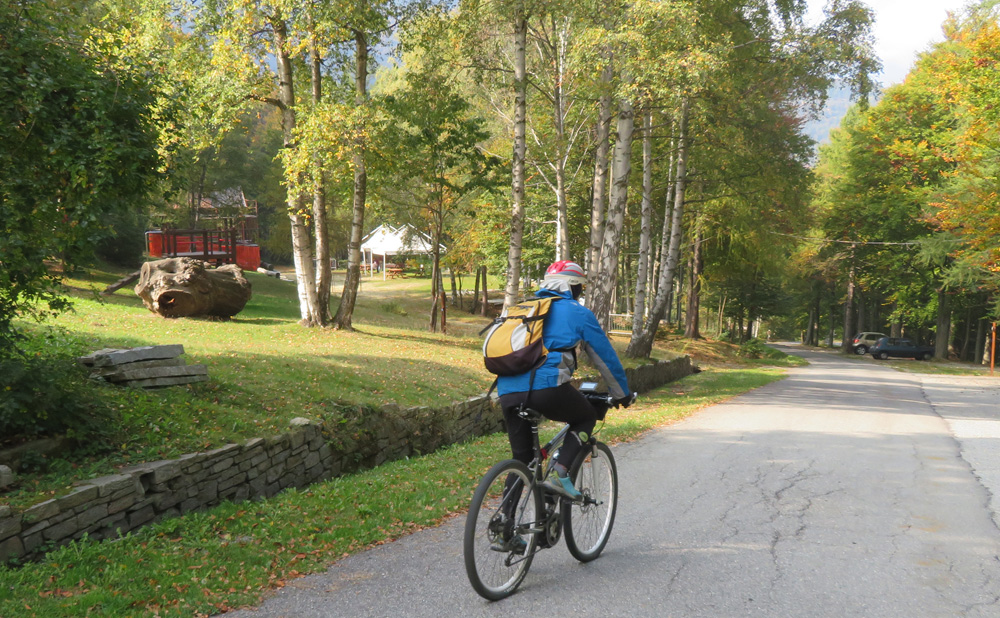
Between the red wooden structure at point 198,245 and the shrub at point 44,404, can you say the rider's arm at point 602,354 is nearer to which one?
the shrub at point 44,404

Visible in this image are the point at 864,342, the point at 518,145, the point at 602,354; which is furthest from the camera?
the point at 864,342

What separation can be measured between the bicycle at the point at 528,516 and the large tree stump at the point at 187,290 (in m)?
13.6

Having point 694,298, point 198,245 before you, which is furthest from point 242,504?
point 694,298

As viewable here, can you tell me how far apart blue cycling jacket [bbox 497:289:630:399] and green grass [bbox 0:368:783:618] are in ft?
6.37

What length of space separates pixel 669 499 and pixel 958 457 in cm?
516

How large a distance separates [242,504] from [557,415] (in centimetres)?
333

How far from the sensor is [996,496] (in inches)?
284

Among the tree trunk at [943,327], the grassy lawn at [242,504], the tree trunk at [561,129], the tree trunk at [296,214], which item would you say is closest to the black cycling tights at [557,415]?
the grassy lawn at [242,504]

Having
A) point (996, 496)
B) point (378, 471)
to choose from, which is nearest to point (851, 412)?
point (996, 496)

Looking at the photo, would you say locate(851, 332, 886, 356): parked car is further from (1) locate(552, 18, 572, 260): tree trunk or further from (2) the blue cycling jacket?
(2) the blue cycling jacket

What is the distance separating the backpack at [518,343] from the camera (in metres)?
4.51

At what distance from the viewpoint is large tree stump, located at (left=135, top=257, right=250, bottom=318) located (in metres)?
16.1

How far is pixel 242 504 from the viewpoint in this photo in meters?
6.33

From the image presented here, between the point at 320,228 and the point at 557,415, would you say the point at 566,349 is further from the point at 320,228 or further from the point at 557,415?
the point at 320,228
